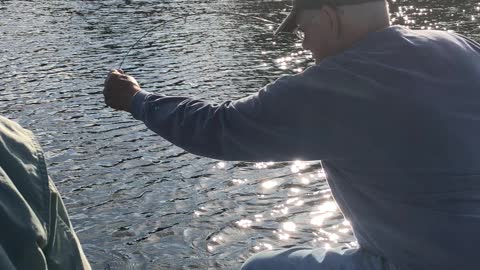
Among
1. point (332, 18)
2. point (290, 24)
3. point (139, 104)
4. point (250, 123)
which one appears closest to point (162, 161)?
point (139, 104)

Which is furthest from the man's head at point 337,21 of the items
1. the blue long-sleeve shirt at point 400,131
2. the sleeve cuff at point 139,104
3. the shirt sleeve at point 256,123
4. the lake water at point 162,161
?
the lake water at point 162,161

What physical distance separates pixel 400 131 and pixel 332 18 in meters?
0.87

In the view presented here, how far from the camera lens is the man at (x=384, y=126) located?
3525mm

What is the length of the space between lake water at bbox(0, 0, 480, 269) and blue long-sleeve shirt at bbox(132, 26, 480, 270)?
4878 millimetres

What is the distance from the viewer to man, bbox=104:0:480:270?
3525mm

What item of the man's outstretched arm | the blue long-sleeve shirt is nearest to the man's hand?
the man's outstretched arm

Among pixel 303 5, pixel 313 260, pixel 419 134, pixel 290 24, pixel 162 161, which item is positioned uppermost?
pixel 303 5

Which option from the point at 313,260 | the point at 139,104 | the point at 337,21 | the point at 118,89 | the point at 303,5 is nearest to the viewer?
the point at 337,21

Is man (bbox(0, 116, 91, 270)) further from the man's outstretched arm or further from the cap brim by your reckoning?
the cap brim

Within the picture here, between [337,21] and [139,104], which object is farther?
[139,104]

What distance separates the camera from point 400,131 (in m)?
3.53

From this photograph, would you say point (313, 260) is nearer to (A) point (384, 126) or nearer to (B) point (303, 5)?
(A) point (384, 126)

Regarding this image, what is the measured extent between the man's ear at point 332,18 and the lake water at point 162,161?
5.12m

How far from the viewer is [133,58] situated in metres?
26.1
